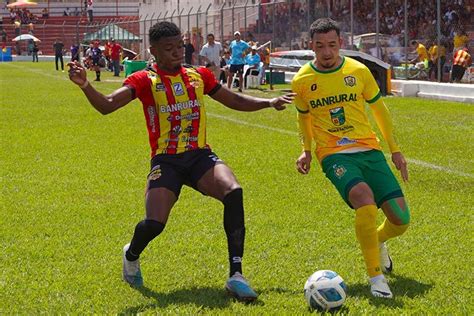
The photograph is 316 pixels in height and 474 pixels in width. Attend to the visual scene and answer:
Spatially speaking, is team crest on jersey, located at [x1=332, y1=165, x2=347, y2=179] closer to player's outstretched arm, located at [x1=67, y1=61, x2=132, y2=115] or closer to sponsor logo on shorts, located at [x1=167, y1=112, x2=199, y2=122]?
sponsor logo on shorts, located at [x1=167, y1=112, x2=199, y2=122]

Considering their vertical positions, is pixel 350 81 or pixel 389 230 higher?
pixel 350 81

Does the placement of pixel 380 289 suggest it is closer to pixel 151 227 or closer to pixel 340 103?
pixel 340 103

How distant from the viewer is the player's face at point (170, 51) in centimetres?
603

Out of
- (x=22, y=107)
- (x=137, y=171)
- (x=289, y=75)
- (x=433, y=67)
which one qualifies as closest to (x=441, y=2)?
(x=433, y=67)

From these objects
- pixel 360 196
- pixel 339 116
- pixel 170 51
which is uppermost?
pixel 170 51

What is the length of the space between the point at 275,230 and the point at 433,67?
61.4 ft

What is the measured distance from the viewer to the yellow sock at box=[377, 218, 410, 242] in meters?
6.11

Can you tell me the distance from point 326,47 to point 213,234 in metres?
2.39

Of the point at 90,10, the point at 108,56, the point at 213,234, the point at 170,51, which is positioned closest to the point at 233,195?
the point at 170,51

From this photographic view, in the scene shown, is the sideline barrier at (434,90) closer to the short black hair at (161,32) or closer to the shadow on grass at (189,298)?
the short black hair at (161,32)

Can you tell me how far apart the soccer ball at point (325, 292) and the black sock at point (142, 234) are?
3.50ft

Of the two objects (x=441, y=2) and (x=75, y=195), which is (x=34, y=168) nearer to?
(x=75, y=195)

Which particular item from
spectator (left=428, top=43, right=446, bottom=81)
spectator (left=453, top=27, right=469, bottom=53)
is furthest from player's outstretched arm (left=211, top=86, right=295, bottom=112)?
spectator (left=428, top=43, right=446, bottom=81)

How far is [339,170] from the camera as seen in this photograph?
19.4 feet
